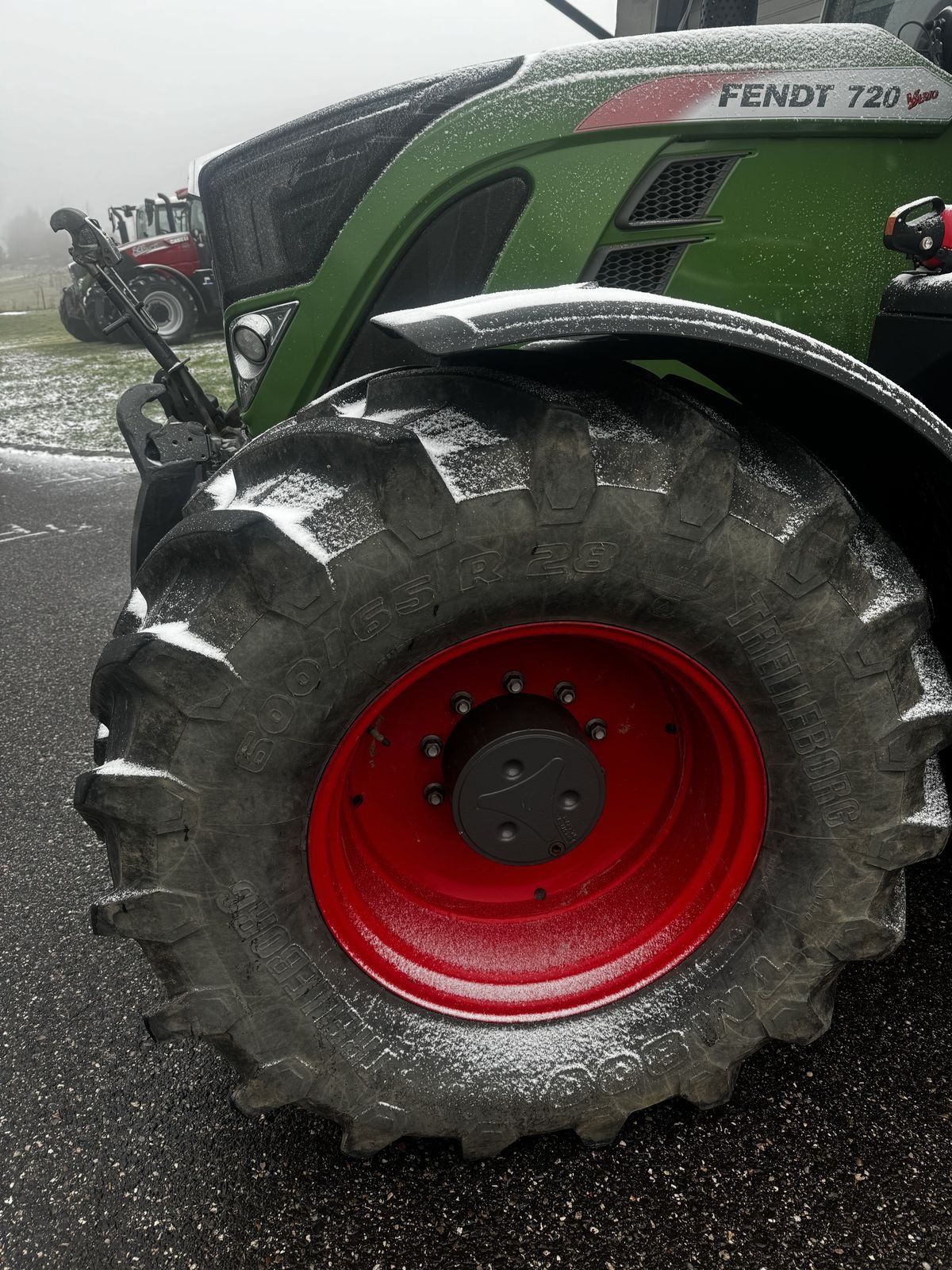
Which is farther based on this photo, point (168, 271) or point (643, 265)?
point (168, 271)

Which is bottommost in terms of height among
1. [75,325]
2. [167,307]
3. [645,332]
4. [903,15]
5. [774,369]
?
[75,325]

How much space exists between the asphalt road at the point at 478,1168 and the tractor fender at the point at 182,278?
14825mm

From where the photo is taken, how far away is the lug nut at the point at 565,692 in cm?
152

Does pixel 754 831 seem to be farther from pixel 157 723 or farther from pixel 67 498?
pixel 67 498

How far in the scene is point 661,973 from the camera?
4.97ft

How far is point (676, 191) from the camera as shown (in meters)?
1.72

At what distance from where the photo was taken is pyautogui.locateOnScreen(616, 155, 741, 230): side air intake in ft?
5.59

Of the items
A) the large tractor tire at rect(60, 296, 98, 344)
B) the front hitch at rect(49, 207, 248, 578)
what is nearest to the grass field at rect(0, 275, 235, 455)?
the large tractor tire at rect(60, 296, 98, 344)

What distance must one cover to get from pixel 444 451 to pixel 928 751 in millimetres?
846

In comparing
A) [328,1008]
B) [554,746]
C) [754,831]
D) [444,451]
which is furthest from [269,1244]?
[444,451]

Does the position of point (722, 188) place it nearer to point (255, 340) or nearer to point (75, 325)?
point (255, 340)

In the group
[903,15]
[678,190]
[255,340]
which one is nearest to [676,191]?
[678,190]

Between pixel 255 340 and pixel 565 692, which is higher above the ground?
pixel 255 340

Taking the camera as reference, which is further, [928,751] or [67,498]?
[67,498]
